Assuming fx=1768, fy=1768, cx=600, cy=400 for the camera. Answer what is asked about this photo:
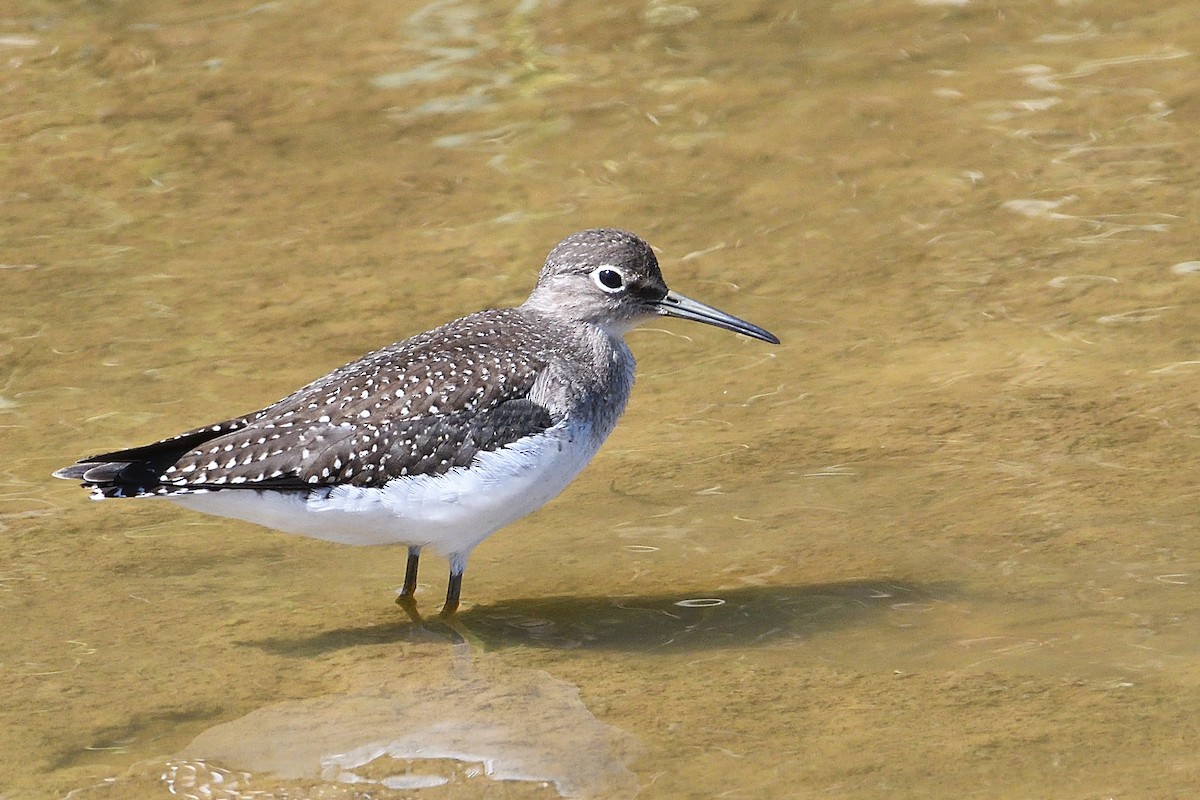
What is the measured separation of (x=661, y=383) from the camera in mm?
11336

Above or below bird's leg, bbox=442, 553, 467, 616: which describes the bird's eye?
above

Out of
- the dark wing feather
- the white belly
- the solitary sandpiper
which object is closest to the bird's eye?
the solitary sandpiper

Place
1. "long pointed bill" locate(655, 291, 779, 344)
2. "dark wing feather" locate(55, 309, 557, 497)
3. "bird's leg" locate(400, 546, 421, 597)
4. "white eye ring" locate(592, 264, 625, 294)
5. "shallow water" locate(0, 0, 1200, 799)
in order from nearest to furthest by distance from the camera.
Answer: "shallow water" locate(0, 0, 1200, 799)
"dark wing feather" locate(55, 309, 557, 497)
"bird's leg" locate(400, 546, 421, 597)
"white eye ring" locate(592, 264, 625, 294)
"long pointed bill" locate(655, 291, 779, 344)

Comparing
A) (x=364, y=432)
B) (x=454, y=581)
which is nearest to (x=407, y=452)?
(x=364, y=432)

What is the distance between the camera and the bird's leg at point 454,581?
8922 millimetres

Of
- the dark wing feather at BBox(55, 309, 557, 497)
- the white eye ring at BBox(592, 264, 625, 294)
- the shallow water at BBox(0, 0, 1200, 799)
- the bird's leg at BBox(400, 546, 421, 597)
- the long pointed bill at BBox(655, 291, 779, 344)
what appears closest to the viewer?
the shallow water at BBox(0, 0, 1200, 799)

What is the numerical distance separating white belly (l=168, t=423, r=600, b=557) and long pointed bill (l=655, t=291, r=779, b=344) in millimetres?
1364

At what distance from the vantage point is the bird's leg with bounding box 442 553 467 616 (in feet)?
29.3

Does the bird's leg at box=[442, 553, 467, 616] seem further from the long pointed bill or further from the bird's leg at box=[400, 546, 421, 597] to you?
the long pointed bill

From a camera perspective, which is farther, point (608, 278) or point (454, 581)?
point (608, 278)

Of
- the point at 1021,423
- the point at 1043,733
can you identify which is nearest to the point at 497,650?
the point at 1043,733

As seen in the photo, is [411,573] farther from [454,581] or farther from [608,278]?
[608,278]

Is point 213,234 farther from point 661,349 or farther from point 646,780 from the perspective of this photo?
point 646,780

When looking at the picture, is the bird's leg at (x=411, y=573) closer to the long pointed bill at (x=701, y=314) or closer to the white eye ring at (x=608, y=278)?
the white eye ring at (x=608, y=278)
